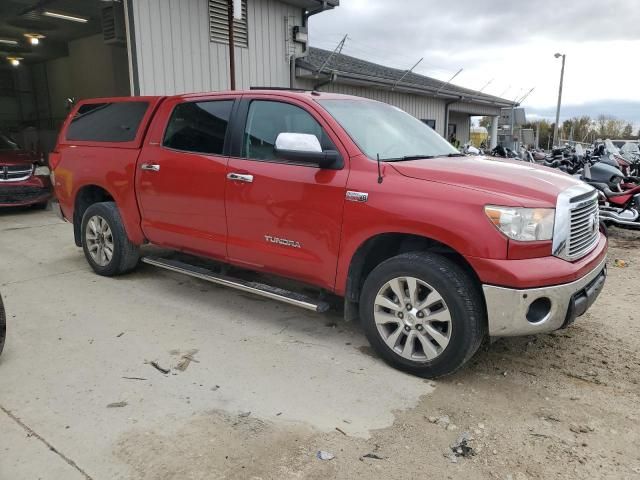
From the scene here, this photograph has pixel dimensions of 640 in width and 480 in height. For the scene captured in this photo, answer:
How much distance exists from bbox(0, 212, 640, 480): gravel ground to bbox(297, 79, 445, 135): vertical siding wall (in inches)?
349

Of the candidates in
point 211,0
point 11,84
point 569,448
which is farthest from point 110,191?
point 11,84

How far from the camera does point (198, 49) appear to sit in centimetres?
951

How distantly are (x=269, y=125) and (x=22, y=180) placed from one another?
7.48 metres

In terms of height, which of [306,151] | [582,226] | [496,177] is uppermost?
[306,151]

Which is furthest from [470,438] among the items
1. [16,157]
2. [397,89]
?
[397,89]

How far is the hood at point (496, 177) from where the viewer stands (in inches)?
122

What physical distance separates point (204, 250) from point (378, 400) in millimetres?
2195

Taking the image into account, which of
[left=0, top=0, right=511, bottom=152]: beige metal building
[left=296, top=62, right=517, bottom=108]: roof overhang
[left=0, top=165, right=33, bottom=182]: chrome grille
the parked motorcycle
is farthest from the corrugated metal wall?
[left=0, top=165, right=33, bottom=182]: chrome grille

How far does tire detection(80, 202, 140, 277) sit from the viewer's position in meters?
5.29

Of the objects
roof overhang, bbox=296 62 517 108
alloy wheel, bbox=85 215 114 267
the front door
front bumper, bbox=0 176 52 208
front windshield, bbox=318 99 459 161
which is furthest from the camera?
roof overhang, bbox=296 62 517 108

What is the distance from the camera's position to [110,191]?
17.4ft

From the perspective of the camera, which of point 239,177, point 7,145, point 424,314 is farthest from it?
point 7,145

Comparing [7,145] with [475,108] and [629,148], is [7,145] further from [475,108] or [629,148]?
[475,108]

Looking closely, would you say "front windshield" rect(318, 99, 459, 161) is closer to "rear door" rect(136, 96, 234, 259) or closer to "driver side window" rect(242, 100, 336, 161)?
"driver side window" rect(242, 100, 336, 161)
